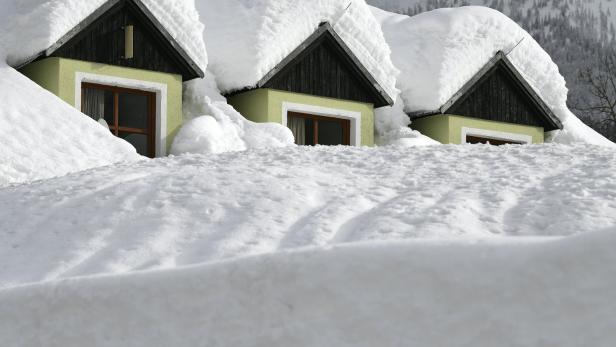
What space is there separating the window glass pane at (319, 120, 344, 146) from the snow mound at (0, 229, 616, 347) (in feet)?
36.5

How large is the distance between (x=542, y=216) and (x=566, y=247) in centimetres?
137

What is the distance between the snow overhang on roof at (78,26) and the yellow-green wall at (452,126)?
4.37m

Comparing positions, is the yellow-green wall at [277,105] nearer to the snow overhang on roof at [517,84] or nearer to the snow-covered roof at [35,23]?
the snow overhang on roof at [517,84]

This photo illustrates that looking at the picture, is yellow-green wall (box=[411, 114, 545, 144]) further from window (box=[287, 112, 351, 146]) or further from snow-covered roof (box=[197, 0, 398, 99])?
window (box=[287, 112, 351, 146])

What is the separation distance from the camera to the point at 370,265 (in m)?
3.26

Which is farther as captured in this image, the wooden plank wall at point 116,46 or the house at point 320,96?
the house at point 320,96

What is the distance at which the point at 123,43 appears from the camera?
12.9m

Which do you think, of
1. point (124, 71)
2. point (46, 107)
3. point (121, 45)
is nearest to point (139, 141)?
point (124, 71)

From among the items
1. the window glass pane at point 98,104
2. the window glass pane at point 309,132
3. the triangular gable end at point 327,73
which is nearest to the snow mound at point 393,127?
the triangular gable end at point 327,73

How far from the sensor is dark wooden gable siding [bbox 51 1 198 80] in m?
12.5

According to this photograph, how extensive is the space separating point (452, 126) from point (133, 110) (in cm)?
522

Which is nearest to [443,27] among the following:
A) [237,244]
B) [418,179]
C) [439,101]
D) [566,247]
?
[439,101]

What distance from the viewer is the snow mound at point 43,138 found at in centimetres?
985

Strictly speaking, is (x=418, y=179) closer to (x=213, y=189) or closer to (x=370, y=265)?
(x=213, y=189)
